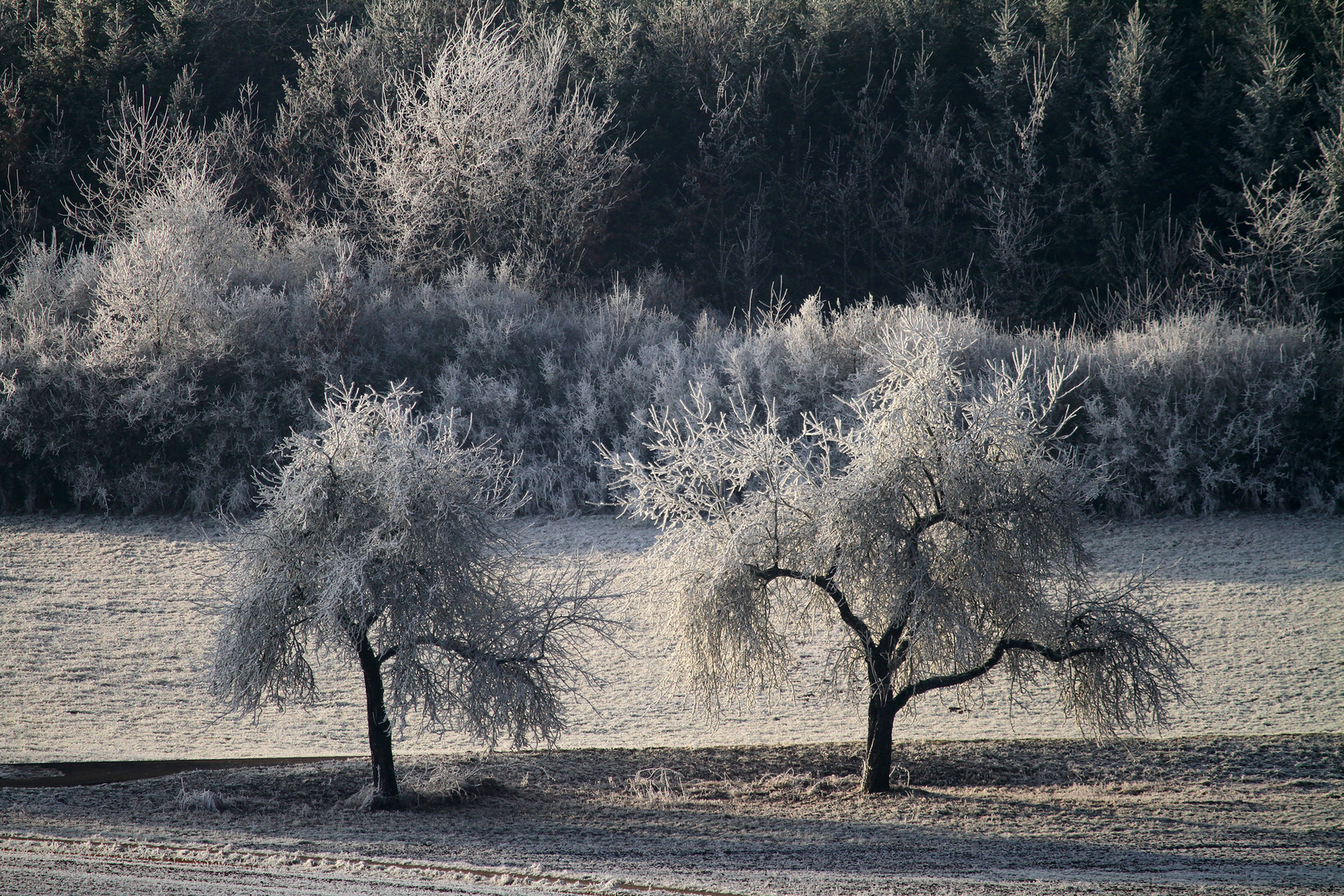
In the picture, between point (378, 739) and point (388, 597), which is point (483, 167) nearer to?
point (388, 597)

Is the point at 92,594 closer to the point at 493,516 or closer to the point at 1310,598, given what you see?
the point at 493,516

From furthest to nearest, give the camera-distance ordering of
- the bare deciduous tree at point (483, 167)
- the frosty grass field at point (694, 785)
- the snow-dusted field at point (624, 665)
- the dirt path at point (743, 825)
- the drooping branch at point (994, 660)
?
the bare deciduous tree at point (483, 167) → the snow-dusted field at point (624, 665) → the drooping branch at point (994, 660) → the frosty grass field at point (694, 785) → the dirt path at point (743, 825)

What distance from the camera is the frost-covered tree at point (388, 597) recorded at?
27.9ft

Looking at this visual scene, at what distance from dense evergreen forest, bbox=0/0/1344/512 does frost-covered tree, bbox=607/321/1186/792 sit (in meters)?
8.61

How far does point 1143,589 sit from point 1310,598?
2.24 metres

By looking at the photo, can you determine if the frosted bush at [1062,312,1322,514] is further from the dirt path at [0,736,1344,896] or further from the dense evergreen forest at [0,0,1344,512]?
the dirt path at [0,736,1344,896]

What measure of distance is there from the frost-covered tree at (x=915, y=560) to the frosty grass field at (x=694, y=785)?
0.75 metres

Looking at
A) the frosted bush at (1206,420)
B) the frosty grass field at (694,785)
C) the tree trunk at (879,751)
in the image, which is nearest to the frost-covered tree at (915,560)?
the tree trunk at (879,751)

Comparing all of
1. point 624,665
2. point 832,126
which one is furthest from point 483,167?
point 624,665

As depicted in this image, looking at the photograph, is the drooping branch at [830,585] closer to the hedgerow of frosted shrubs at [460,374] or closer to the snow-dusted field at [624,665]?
the snow-dusted field at [624,665]

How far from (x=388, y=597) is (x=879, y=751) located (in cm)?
464

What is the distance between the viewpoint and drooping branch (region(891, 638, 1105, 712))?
8.80 meters

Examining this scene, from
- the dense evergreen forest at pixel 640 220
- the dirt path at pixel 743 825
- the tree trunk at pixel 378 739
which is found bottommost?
the dirt path at pixel 743 825

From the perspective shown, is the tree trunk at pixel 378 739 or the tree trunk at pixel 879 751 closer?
the tree trunk at pixel 378 739
